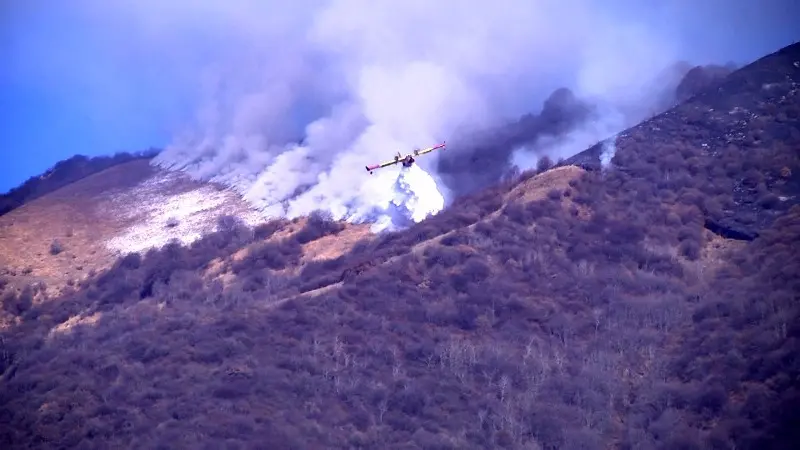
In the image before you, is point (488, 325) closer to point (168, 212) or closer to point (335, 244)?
point (335, 244)

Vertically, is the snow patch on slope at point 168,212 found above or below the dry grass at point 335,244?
above

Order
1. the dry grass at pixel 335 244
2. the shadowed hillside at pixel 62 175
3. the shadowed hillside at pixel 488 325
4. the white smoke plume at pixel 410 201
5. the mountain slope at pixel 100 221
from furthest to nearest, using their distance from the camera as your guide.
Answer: the shadowed hillside at pixel 62 175 < the mountain slope at pixel 100 221 < the white smoke plume at pixel 410 201 < the dry grass at pixel 335 244 < the shadowed hillside at pixel 488 325

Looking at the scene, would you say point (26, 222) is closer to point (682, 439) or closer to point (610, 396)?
point (610, 396)

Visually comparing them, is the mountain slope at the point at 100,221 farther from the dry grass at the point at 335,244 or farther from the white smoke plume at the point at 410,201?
the white smoke plume at the point at 410,201

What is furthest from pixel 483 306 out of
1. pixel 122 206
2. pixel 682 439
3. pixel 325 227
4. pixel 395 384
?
pixel 122 206

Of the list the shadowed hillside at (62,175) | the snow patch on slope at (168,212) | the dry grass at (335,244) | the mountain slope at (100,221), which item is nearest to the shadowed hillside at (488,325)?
the dry grass at (335,244)

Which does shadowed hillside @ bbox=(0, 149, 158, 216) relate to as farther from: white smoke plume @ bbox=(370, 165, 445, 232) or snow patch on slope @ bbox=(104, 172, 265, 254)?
white smoke plume @ bbox=(370, 165, 445, 232)
